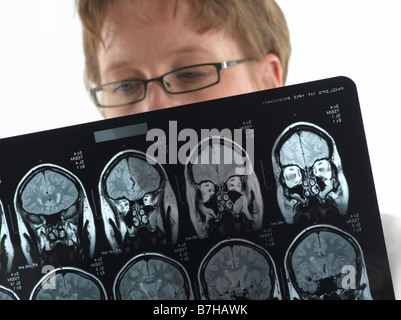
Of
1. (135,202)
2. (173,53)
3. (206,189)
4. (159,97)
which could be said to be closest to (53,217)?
(135,202)

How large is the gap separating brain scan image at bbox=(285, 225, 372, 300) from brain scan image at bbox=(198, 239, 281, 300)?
4 cm

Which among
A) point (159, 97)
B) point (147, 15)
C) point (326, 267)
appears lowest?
point (326, 267)

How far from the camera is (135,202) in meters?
0.98

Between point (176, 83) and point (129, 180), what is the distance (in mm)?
404

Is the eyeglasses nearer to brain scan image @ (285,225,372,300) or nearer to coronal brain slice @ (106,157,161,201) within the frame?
coronal brain slice @ (106,157,161,201)

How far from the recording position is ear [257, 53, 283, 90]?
141 centimetres

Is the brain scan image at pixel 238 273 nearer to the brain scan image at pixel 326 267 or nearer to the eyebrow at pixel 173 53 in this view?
the brain scan image at pixel 326 267

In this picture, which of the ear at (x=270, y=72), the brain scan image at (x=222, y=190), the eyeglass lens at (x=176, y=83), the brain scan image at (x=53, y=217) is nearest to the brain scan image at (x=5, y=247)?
the brain scan image at (x=53, y=217)

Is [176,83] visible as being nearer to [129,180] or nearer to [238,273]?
[129,180]

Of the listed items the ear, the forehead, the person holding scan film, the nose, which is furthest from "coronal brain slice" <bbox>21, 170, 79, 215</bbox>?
the ear

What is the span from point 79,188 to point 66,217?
0.06 m

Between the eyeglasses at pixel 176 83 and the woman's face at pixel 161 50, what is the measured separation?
1 centimetres

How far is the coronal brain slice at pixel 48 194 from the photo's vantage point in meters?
0.98
